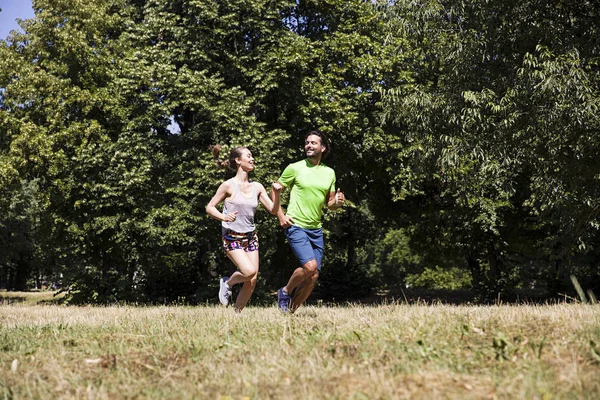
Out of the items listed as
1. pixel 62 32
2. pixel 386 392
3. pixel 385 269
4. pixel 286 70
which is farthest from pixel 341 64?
pixel 385 269

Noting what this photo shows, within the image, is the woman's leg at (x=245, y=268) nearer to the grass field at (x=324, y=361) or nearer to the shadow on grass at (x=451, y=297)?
the grass field at (x=324, y=361)

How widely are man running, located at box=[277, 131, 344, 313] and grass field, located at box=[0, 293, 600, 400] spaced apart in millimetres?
1851

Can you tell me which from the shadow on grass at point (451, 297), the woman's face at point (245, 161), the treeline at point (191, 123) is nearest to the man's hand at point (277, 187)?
the woman's face at point (245, 161)

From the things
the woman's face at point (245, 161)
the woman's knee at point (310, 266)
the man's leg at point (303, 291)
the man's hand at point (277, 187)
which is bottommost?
the man's leg at point (303, 291)

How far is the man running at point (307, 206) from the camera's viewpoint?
664cm

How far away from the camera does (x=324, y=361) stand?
3.40 metres

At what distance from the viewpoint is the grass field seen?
2.81 m

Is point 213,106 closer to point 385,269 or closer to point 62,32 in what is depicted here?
point 62,32

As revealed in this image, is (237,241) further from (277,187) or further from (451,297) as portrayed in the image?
(451,297)

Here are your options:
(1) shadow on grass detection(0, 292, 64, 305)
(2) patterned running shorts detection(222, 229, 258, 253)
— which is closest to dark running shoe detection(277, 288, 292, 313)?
(2) patterned running shorts detection(222, 229, 258, 253)

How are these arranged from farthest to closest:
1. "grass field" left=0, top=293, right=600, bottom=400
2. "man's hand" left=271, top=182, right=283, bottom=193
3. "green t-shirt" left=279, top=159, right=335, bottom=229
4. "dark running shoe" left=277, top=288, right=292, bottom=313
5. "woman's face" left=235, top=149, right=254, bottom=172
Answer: "woman's face" left=235, top=149, right=254, bottom=172 < "dark running shoe" left=277, top=288, right=292, bottom=313 < "green t-shirt" left=279, top=159, right=335, bottom=229 < "man's hand" left=271, top=182, right=283, bottom=193 < "grass field" left=0, top=293, right=600, bottom=400

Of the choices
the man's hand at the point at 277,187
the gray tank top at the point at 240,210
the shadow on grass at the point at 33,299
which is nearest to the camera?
the man's hand at the point at 277,187

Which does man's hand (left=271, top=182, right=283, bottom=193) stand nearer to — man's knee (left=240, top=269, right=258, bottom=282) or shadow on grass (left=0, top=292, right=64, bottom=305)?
man's knee (left=240, top=269, right=258, bottom=282)

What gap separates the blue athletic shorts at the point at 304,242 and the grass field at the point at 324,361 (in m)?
1.77
